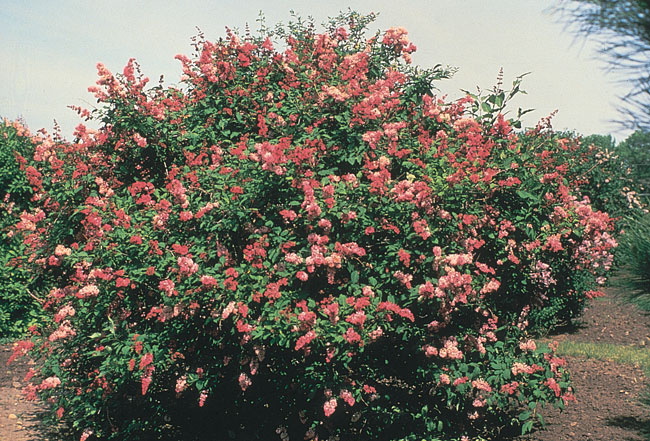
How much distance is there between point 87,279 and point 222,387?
1.66 metres

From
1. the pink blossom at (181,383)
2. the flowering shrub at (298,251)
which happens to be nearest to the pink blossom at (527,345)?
the flowering shrub at (298,251)

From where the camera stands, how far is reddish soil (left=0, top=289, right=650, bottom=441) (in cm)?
609

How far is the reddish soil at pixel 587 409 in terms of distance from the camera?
20.0 ft

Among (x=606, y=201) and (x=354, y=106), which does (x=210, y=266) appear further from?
(x=606, y=201)

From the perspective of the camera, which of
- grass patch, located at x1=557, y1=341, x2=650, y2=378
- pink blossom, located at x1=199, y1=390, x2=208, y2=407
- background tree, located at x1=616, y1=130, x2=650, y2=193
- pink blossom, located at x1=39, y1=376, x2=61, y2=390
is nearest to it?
background tree, located at x1=616, y1=130, x2=650, y2=193

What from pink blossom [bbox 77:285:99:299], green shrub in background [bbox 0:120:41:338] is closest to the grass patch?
pink blossom [bbox 77:285:99:299]

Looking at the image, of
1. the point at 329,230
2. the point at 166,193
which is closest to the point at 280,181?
the point at 329,230

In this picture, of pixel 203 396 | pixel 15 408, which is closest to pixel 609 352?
pixel 203 396

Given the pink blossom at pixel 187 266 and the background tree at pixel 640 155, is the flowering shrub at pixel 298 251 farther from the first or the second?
the background tree at pixel 640 155

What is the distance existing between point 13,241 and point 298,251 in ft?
23.7

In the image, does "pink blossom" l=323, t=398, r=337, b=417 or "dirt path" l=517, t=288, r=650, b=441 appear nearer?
"pink blossom" l=323, t=398, r=337, b=417

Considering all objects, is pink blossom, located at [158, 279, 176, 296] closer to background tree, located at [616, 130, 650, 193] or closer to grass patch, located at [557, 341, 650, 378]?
background tree, located at [616, 130, 650, 193]

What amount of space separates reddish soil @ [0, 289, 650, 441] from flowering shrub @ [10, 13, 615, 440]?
2.30 ft

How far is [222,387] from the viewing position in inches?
226
